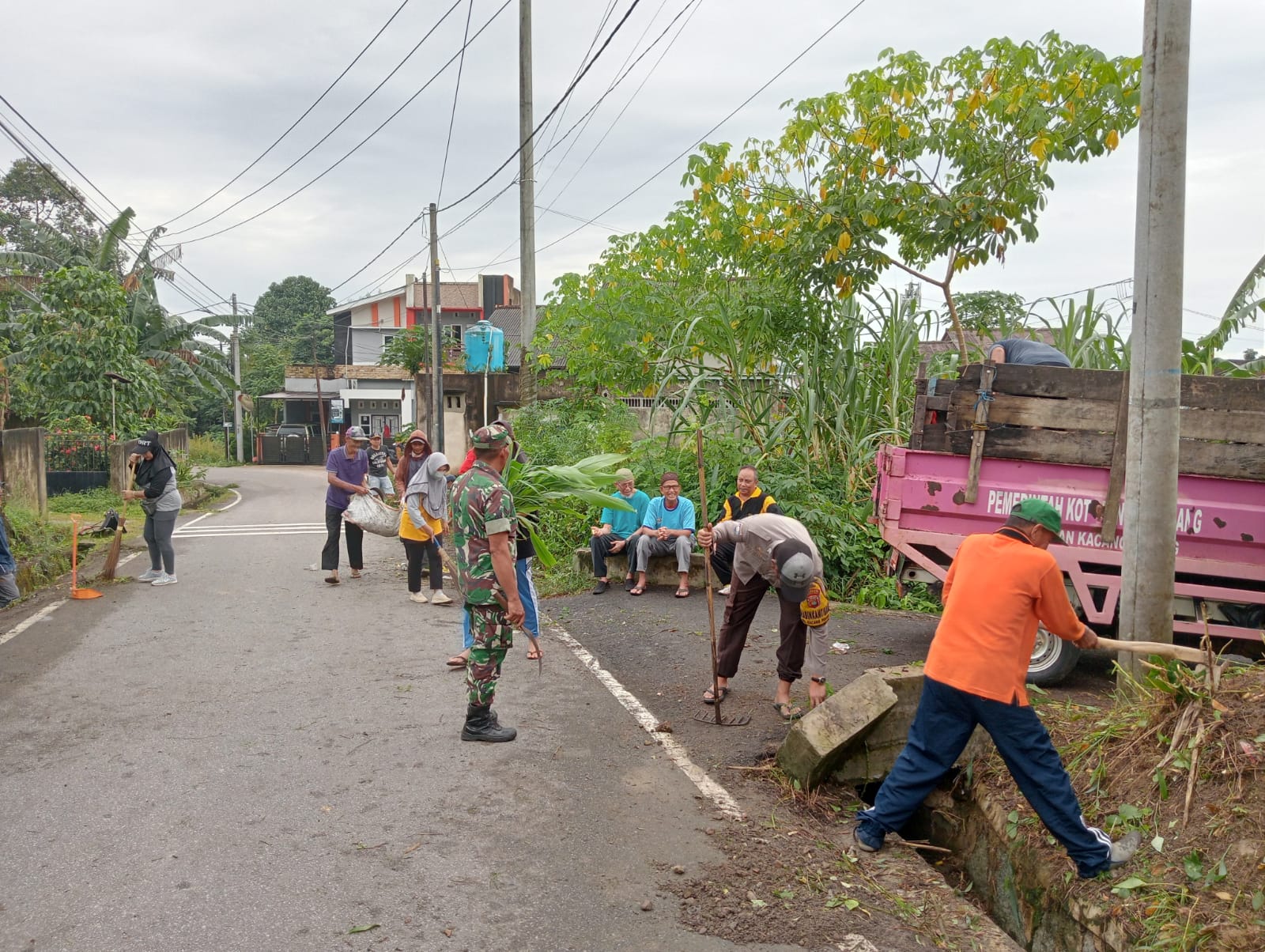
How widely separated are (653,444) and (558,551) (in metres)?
1.85

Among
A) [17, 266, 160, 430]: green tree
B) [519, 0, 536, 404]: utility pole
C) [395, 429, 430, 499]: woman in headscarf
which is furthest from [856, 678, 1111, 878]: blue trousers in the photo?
[17, 266, 160, 430]: green tree

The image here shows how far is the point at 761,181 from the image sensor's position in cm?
1144

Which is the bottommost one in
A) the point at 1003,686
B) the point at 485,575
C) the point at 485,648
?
the point at 485,648

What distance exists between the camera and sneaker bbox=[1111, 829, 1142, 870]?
4.05 m

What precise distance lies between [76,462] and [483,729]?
59.1 feet

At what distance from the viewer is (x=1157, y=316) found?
493 centimetres

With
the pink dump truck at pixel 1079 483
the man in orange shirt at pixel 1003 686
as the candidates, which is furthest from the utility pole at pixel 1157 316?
the pink dump truck at pixel 1079 483

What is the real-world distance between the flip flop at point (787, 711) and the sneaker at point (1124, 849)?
95.5 inches

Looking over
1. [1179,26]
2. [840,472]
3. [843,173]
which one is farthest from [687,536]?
[1179,26]

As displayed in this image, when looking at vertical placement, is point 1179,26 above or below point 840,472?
above

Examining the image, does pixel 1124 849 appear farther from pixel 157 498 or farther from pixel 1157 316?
pixel 157 498

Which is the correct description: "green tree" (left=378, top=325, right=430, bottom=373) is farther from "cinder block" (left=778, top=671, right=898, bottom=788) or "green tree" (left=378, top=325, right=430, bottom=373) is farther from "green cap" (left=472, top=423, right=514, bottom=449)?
"cinder block" (left=778, top=671, right=898, bottom=788)

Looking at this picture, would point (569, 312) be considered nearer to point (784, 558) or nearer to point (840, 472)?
point (840, 472)

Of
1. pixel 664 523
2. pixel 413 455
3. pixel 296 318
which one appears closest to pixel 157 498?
pixel 413 455
